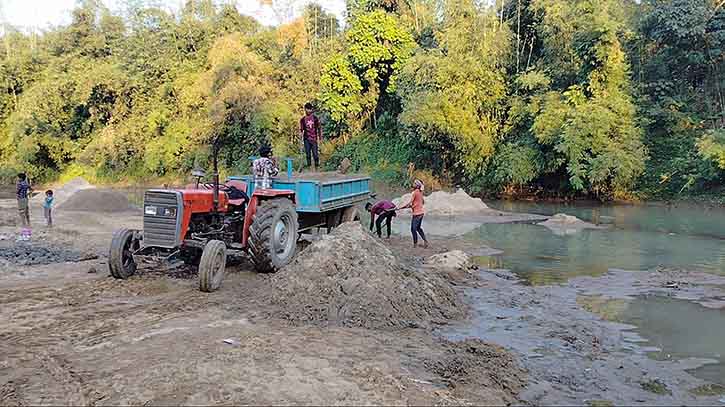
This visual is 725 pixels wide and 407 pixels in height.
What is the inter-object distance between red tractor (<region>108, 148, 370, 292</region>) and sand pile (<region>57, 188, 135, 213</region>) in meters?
11.6

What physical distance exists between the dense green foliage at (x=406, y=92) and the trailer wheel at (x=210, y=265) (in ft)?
57.5

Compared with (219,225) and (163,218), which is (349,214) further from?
(163,218)

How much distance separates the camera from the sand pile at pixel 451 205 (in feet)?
65.6

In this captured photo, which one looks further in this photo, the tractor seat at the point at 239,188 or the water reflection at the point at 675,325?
the tractor seat at the point at 239,188

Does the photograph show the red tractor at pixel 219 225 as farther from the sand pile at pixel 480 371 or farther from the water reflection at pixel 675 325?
the water reflection at pixel 675 325

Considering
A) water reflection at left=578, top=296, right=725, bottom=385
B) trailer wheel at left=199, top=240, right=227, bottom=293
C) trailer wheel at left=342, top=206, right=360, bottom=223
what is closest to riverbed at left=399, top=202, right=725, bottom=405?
water reflection at left=578, top=296, right=725, bottom=385

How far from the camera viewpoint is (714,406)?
4770 mm

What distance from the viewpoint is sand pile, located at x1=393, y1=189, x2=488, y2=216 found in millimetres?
19984

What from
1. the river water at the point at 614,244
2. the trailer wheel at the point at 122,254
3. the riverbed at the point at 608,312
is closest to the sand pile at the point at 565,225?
the river water at the point at 614,244

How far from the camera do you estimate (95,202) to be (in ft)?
66.4

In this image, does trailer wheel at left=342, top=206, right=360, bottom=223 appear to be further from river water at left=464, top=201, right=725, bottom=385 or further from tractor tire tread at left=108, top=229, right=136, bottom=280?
tractor tire tread at left=108, top=229, right=136, bottom=280

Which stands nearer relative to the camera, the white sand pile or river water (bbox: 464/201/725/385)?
river water (bbox: 464/201/725/385)

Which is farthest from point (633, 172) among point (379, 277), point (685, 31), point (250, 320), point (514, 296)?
point (250, 320)

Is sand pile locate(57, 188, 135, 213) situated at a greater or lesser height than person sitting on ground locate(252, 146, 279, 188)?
lesser
